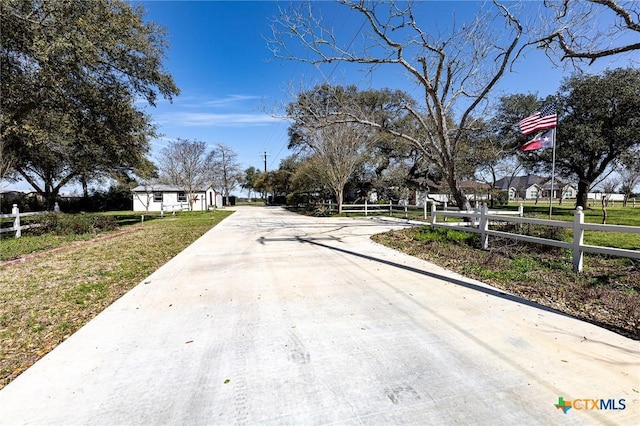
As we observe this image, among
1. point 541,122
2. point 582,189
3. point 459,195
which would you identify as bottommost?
point 459,195

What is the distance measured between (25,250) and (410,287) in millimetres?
9800

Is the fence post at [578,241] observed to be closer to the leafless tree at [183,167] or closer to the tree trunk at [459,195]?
the tree trunk at [459,195]

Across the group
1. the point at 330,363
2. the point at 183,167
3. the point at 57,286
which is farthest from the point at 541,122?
the point at 183,167

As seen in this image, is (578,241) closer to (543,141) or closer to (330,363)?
(330,363)

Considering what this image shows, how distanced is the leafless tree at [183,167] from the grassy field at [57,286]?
2137cm

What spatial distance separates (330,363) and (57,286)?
4905mm

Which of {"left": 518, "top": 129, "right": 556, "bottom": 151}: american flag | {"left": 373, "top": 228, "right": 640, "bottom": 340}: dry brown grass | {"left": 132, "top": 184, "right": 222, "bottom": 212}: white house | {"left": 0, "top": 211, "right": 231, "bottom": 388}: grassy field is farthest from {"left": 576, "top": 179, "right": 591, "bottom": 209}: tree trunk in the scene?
{"left": 132, "top": 184, "right": 222, "bottom": 212}: white house

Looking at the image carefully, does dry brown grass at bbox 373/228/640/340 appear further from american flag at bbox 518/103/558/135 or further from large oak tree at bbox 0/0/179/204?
large oak tree at bbox 0/0/179/204

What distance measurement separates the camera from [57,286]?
16.9 ft

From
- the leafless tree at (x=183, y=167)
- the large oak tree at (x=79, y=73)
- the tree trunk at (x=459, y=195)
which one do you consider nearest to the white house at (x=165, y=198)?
the leafless tree at (x=183, y=167)

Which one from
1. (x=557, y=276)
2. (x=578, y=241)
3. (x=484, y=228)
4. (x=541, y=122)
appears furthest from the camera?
(x=541, y=122)

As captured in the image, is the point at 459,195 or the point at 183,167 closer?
the point at 459,195

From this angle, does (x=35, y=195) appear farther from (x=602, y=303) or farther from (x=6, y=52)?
(x=602, y=303)

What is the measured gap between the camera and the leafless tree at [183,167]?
100ft
